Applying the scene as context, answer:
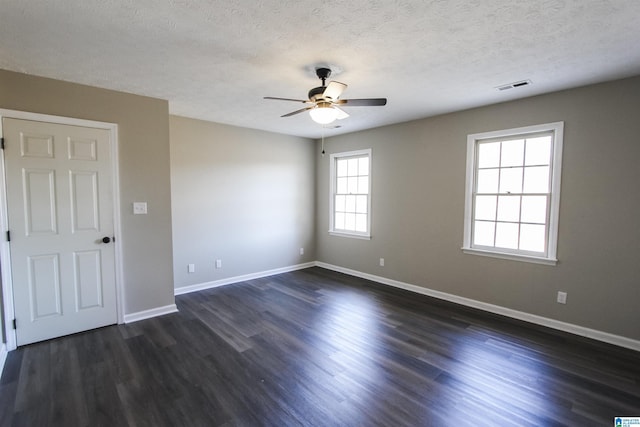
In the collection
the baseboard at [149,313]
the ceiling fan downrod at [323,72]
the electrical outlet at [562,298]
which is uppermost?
the ceiling fan downrod at [323,72]

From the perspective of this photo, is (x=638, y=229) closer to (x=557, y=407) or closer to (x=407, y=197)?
(x=557, y=407)

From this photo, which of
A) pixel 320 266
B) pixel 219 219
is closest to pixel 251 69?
pixel 219 219

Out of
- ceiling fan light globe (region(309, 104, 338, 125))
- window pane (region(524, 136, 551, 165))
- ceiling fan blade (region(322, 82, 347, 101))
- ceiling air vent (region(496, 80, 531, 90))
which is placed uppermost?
ceiling air vent (region(496, 80, 531, 90))

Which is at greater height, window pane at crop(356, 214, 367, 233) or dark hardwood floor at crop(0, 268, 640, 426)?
window pane at crop(356, 214, 367, 233)

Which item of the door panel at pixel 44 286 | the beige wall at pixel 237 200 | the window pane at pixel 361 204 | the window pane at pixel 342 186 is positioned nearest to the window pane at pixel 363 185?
the window pane at pixel 361 204

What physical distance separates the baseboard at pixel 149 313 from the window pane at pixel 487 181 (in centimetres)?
429

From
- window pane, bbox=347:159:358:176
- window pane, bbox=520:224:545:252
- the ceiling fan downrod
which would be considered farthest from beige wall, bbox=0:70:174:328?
window pane, bbox=520:224:545:252

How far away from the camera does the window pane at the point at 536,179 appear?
3375 millimetres

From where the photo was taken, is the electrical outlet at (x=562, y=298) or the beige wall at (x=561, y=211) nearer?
the beige wall at (x=561, y=211)

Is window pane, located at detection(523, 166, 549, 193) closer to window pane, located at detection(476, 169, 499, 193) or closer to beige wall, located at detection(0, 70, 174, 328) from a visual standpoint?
window pane, located at detection(476, 169, 499, 193)

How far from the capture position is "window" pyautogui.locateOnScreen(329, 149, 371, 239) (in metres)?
5.28

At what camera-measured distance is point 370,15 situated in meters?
1.87

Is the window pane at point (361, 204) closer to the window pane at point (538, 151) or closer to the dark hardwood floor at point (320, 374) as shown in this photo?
the dark hardwood floor at point (320, 374)

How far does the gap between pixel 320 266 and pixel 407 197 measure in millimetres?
2440
